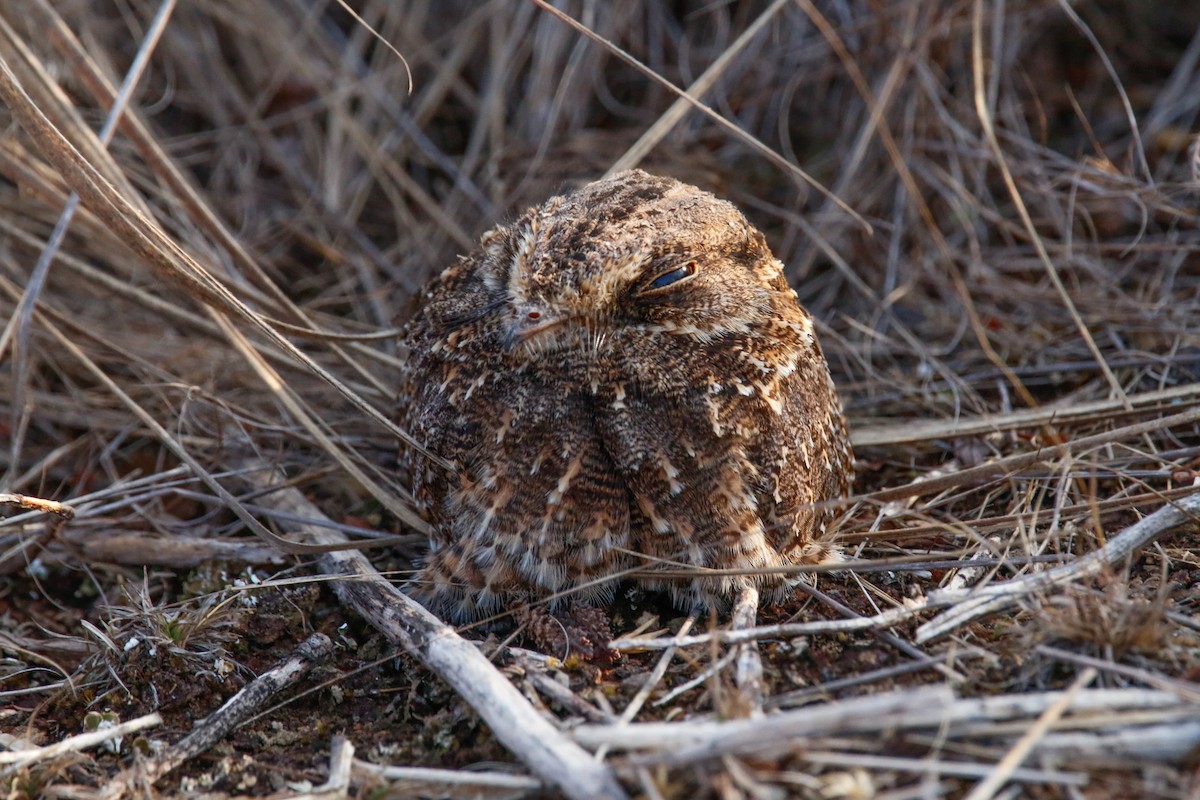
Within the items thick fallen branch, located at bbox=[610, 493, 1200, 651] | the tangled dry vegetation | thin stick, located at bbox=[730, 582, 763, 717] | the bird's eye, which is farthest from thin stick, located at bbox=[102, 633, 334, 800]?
the bird's eye

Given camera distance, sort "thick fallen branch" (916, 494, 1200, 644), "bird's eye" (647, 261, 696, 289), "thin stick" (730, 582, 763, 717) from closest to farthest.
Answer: "thin stick" (730, 582, 763, 717) → "thick fallen branch" (916, 494, 1200, 644) → "bird's eye" (647, 261, 696, 289)

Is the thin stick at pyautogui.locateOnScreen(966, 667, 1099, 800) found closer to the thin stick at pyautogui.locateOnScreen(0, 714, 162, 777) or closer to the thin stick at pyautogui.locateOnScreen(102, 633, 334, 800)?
the thin stick at pyautogui.locateOnScreen(102, 633, 334, 800)

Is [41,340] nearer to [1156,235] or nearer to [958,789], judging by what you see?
[958,789]

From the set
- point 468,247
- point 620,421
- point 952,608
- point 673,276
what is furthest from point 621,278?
point 468,247

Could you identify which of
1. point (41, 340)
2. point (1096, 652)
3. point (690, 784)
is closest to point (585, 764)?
point (690, 784)

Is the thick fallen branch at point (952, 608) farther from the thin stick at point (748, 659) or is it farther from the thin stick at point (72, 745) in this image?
the thin stick at point (72, 745)

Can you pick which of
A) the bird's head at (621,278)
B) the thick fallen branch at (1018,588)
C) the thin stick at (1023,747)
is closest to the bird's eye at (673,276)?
the bird's head at (621,278)
